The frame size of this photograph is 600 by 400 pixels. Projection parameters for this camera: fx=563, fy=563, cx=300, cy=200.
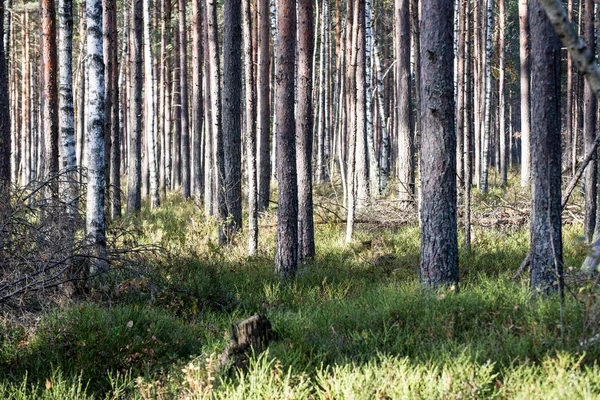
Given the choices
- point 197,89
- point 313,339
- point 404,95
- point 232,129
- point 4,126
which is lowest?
point 313,339

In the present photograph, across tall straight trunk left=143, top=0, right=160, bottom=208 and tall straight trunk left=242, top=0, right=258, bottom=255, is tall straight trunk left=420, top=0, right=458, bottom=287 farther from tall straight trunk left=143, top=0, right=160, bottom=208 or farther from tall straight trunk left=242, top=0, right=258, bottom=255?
tall straight trunk left=143, top=0, right=160, bottom=208

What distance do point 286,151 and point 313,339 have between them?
162 inches

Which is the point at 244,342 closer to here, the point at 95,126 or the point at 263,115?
the point at 95,126

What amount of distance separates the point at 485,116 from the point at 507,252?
509 inches

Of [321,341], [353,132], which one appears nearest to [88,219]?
[321,341]

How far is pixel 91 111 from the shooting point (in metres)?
7.81

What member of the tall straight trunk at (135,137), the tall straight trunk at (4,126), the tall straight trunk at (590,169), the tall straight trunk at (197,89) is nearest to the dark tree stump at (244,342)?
the tall straight trunk at (4,126)

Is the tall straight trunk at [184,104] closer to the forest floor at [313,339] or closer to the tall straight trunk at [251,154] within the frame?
the tall straight trunk at [251,154]

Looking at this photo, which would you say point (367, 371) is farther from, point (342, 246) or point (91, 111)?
point (342, 246)

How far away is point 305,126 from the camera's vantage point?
32.8 ft

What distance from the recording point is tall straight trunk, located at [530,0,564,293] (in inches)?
247

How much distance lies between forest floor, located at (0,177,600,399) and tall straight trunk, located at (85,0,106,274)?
93 centimetres

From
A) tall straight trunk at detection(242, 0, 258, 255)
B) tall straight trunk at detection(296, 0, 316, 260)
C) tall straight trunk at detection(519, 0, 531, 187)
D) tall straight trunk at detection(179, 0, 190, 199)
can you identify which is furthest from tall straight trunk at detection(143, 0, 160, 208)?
tall straight trunk at detection(519, 0, 531, 187)

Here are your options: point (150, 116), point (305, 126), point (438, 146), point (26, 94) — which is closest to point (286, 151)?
point (305, 126)
